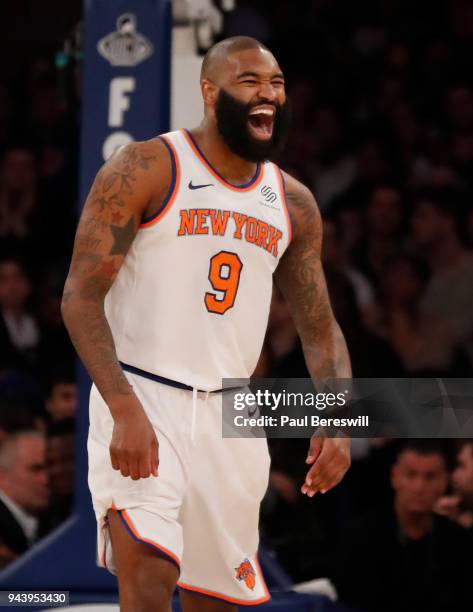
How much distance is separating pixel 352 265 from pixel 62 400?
2.23 m

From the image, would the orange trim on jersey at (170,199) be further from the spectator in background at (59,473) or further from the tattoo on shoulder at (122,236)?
the spectator in background at (59,473)

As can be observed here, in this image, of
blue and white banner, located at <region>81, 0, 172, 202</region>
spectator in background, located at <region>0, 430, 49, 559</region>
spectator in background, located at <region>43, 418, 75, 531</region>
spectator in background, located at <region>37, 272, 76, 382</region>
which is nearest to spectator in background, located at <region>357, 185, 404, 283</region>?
spectator in background, located at <region>37, 272, 76, 382</region>

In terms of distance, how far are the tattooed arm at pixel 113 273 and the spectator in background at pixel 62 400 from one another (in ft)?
8.55

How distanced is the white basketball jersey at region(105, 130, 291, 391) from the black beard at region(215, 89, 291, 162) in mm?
106

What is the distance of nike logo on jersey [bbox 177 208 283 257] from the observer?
3.57 metres

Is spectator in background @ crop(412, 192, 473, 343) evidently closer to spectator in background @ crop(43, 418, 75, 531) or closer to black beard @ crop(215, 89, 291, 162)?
spectator in background @ crop(43, 418, 75, 531)

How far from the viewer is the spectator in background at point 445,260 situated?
7.11 metres

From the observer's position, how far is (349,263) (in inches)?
296

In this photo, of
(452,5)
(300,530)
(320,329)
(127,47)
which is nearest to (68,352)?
(300,530)

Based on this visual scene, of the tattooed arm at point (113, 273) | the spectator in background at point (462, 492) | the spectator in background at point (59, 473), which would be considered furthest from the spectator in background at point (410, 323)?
the tattooed arm at point (113, 273)

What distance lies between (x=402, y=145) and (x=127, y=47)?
3957mm

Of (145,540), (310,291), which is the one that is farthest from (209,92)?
(145,540)

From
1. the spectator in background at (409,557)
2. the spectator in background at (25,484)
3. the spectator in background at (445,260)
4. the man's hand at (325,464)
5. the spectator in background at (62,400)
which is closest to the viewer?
the man's hand at (325,464)

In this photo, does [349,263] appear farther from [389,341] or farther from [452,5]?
[452,5]
